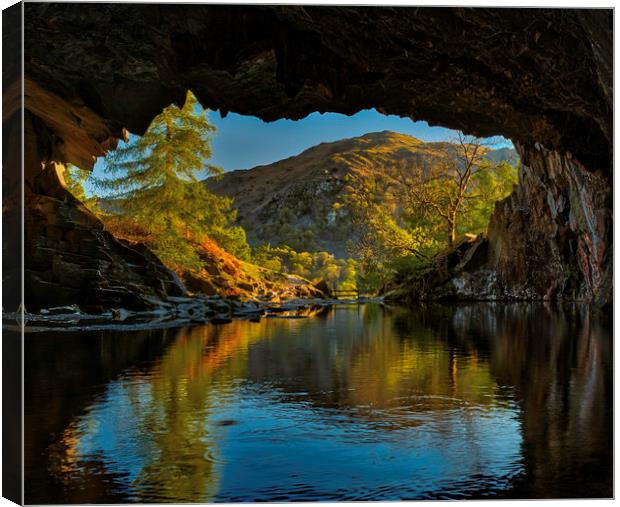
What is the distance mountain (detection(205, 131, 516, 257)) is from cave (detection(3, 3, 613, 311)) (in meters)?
0.99

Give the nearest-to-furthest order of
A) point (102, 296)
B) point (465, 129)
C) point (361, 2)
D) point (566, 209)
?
point (361, 2)
point (465, 129)
point (102, 296)
point (566, 209)

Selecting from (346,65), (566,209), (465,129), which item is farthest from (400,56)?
(566,209)

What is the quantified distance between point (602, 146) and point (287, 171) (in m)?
7.19

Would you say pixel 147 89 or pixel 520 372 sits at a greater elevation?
pixel 147 89

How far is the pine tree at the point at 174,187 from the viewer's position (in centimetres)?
1034

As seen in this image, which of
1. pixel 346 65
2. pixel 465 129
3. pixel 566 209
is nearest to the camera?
pixel 465 129

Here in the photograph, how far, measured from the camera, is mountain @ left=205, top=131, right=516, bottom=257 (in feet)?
29.2

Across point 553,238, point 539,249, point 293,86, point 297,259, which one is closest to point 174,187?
point 293,86

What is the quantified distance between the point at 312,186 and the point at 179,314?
6504 mm

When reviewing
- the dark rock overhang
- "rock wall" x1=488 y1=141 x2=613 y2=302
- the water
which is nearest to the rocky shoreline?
Answer: the water

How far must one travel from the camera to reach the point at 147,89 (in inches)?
491

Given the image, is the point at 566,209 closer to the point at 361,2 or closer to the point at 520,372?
the point at 520,372

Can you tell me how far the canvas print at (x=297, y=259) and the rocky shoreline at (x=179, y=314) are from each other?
0.22 feet

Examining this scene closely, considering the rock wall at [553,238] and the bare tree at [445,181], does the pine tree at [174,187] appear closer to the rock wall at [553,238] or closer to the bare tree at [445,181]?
the bare tree at [445,181]
